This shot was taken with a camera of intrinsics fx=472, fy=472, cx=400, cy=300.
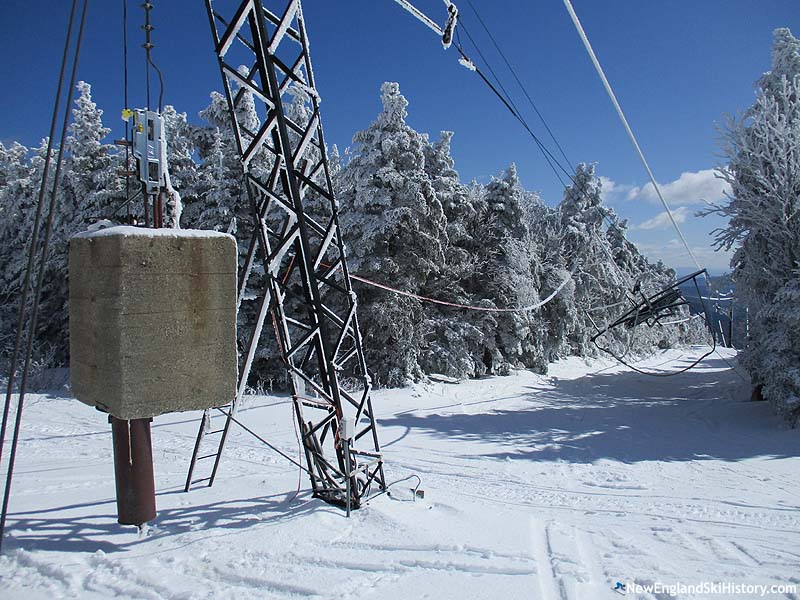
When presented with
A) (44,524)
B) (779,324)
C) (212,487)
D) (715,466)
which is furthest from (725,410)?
(44,524)

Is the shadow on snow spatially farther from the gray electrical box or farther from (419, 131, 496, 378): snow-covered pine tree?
the gray electrical box

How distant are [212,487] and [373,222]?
41.5 feet

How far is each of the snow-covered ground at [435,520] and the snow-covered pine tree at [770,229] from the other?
6.08 ft

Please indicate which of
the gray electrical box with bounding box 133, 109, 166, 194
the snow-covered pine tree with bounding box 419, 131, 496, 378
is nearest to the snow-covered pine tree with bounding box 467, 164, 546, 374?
the snow-covered pine tree with bounding box 419, 131, 496, 378

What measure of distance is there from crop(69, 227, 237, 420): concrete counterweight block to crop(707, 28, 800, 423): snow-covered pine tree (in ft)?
43.2

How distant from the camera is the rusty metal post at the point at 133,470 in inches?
156

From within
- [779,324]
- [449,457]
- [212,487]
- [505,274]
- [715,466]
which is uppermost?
[505,274]

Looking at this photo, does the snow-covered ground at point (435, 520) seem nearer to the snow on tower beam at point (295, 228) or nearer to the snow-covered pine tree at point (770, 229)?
the snow on tower beam at point (295, 228)

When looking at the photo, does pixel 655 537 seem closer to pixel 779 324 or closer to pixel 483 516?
pixel 483 516

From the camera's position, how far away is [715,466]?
872cm

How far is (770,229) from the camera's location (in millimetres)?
13016

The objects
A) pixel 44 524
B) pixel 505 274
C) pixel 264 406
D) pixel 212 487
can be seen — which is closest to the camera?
pixel 44 524

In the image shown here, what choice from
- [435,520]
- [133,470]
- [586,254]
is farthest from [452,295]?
[133,470]

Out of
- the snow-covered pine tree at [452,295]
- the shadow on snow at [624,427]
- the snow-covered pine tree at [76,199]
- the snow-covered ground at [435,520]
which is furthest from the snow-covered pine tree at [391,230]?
the snow-covered pine tree at [76,199]
